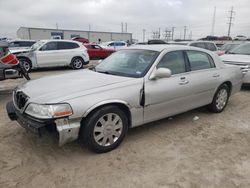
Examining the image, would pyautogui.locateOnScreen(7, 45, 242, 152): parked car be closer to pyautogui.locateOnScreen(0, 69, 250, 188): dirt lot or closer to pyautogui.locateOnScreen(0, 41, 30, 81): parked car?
pyautogui.locateOnScreen(0, 69, 250, 188): dirt lot

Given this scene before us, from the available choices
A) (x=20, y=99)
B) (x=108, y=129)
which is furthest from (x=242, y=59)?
(x=20, y=99)

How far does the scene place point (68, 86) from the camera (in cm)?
327

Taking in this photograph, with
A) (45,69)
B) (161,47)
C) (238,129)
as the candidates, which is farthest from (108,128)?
(45,69)

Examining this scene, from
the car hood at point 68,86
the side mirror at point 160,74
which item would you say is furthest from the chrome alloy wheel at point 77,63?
the side mirror at point 160,74

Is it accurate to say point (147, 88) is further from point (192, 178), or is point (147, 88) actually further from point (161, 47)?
point (192, 178)

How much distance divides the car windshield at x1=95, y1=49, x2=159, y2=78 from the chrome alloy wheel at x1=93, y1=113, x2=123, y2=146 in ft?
2.57

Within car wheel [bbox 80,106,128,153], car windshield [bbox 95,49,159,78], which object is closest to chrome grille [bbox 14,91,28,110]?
car wheel [bbox 80,106,128,153]

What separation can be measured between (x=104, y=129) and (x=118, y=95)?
20.4 inches

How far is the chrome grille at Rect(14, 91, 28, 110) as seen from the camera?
10.7 ft

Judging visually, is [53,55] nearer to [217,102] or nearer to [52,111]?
[217,102]

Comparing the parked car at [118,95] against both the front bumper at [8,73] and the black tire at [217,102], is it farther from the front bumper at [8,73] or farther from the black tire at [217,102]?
the front bumper at [8,73]

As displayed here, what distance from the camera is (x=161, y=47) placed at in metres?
4.17

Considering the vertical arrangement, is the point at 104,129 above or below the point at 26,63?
above

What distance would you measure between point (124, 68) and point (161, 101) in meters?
0.85
